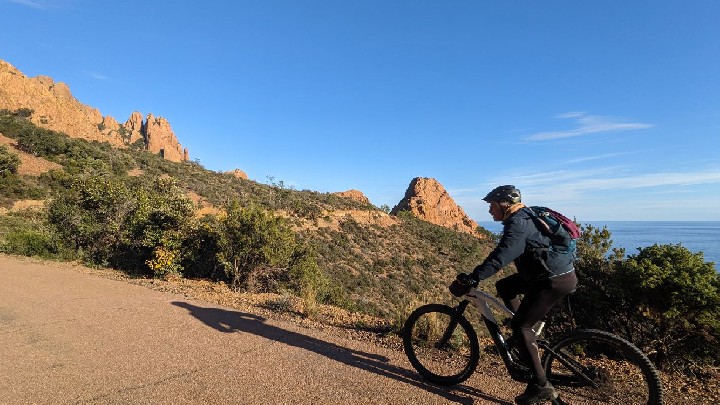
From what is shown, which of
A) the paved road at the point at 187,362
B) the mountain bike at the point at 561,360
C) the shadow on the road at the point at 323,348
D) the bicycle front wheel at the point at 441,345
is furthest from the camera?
the bicycle front wheel at the point at 441,345

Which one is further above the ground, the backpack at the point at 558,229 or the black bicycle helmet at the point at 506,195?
the black bicycle helmet at the point at 506,195

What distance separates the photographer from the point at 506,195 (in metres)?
3.65

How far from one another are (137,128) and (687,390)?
122 m

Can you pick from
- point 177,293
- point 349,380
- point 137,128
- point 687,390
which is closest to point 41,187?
point 177,293

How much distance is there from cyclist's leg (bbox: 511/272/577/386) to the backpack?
0.28 m

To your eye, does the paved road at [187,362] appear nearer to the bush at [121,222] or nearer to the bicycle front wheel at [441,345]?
the bicycle front wheel at [441,345]

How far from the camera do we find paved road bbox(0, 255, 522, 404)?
3762 millimetres

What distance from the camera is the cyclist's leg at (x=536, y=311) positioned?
133 inches

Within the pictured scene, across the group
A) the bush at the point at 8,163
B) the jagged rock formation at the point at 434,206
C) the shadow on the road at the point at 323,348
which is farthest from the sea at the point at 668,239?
the bush at the point at 8,163

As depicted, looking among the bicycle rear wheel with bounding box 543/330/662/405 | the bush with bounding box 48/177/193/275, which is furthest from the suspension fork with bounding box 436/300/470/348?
the bush with bounding box 48/177/193/275

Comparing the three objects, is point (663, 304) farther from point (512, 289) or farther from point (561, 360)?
point (512, 289)

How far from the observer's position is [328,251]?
29016 millimetres

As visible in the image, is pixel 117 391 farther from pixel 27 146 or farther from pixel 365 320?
pixel 27 146

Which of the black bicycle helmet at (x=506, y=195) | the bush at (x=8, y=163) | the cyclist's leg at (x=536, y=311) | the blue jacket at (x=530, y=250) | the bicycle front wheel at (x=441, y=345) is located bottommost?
the bicycle front wheel at (x=441, y=345)
